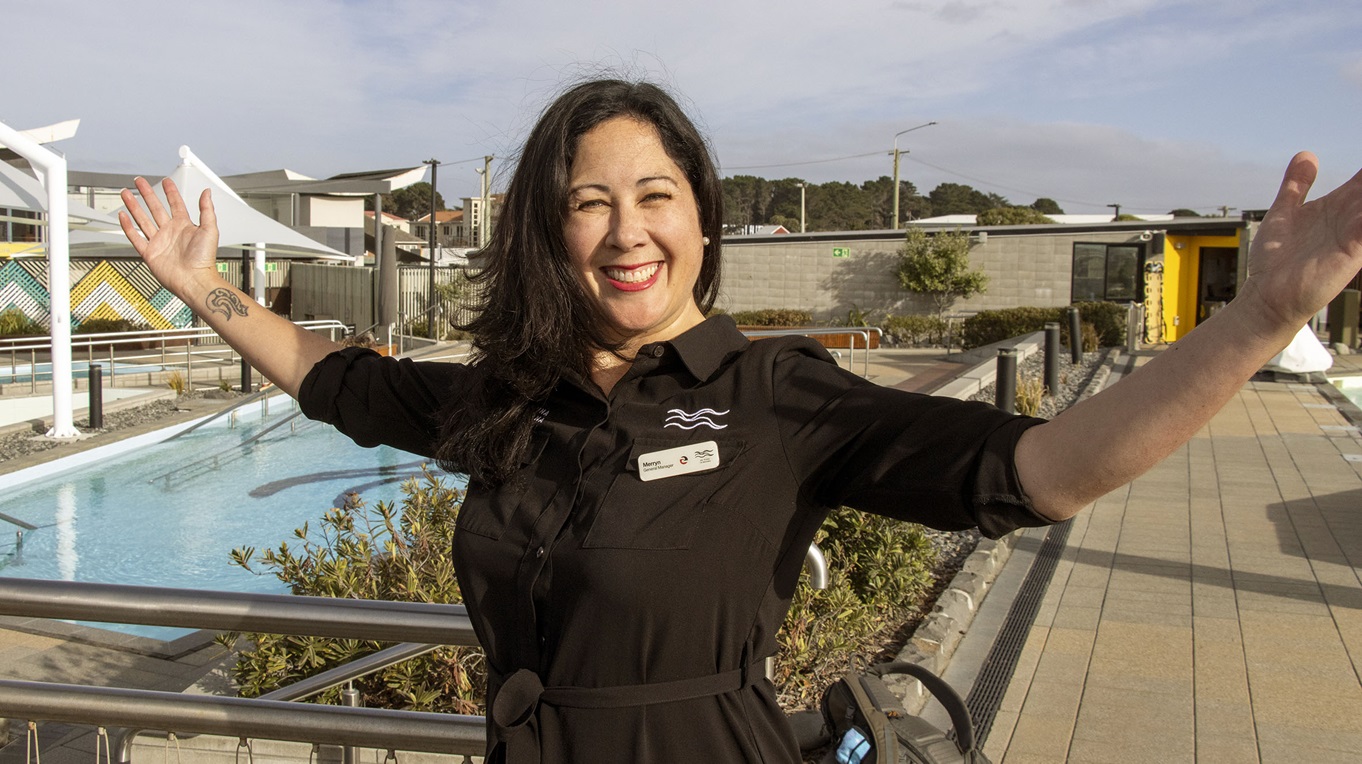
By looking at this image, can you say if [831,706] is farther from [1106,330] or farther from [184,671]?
[1106,330]

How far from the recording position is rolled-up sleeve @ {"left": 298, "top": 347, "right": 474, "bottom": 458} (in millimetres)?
2031

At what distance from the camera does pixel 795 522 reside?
1514 mm

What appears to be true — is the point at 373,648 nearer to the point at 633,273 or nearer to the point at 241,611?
the point at 241,611

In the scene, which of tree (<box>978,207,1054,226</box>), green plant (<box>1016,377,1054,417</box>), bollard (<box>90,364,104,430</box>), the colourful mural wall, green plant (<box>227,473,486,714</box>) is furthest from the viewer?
tree (<box>978,207,1054,226</box>)

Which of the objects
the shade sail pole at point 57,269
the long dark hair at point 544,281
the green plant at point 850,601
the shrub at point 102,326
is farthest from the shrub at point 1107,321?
the shrub at point 102,326

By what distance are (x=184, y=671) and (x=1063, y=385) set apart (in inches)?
468

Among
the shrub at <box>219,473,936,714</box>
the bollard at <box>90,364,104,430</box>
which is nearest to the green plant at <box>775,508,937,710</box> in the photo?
the shrub at <box>219,473,936,714</box>

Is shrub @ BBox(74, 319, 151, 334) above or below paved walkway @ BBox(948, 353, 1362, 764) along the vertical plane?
above

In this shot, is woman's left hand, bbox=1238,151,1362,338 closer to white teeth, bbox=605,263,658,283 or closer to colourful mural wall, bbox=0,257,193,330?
white teeth, bbox=605,263,658,283

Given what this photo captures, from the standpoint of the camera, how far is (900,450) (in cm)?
136

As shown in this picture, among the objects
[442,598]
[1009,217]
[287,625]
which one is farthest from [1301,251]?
[1009,217]

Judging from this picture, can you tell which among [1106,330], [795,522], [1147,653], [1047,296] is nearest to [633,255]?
[795,522]

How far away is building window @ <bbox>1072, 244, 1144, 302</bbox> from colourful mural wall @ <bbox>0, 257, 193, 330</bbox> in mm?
20243

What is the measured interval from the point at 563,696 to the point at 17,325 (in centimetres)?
2333
